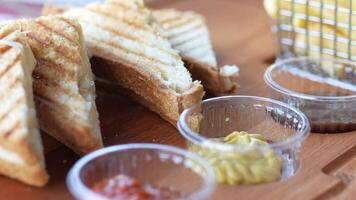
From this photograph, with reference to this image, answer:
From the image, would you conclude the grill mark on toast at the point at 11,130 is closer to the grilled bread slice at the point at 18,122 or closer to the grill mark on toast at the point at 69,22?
the grilled bread slice at the point at 18,122

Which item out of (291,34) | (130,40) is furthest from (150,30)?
(291,34)

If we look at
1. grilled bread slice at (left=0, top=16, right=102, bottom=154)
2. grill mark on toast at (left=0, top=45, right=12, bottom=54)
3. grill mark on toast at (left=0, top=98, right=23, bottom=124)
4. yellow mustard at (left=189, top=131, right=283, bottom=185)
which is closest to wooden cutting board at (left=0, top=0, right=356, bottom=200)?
yellow mustard at (left=189, top=131, right=283, bottom=185)

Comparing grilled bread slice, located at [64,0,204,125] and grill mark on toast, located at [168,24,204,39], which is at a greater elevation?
grilled bread slice, located at [64,0,204,125]

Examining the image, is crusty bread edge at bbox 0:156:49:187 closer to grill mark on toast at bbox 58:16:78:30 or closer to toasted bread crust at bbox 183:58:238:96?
grill mark on toast at bbox 58:16:78:30

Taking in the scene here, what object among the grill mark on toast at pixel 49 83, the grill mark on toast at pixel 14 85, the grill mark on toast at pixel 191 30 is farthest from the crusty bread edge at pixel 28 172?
the grill mark on toast at pixel 191 30

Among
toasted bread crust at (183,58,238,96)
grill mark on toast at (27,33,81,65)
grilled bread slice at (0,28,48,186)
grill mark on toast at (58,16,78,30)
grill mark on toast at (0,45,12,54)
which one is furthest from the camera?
toasted bread crust at (183,58,238,96)

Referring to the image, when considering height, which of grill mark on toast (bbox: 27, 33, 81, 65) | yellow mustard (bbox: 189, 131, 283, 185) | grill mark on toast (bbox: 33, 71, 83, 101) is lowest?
yellow mustard (bbox: 189, 131, 283, 185)

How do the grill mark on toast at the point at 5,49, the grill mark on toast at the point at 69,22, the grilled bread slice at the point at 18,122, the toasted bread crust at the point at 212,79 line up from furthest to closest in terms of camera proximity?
the toasted bread crust at the point at 212,79 < the grill mark on toast at the point at 69,22 < the grill mark on toast at the point at 5,49 < the grilled bread slice at the point at 18,122
